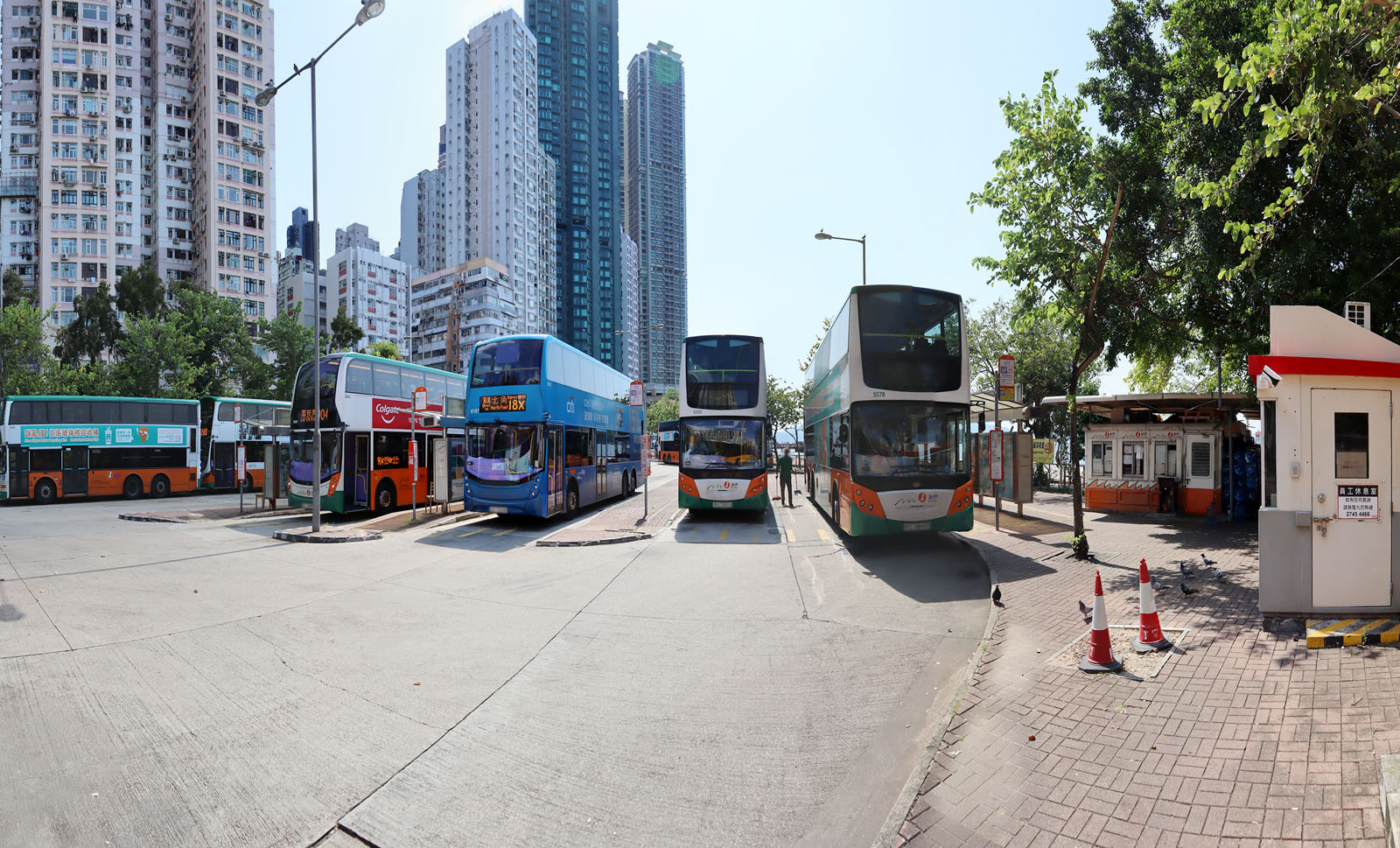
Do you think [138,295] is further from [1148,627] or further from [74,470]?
[1148,627]

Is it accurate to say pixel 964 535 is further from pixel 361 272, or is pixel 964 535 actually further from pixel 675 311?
pixel 675 311

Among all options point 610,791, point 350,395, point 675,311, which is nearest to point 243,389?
point 350,395

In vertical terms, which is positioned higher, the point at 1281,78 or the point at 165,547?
the point at 1281,78

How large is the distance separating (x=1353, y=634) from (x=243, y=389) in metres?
45.4

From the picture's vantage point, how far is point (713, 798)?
11.5 feet

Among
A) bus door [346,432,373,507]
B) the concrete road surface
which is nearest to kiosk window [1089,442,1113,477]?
the concrete road surface

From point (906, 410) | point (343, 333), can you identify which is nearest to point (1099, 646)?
point (906, 410)

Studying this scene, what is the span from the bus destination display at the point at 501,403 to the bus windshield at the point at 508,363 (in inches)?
12.4

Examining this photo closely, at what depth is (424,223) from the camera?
134m

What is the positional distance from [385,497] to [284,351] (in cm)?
2602

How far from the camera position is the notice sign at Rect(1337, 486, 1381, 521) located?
6.02m

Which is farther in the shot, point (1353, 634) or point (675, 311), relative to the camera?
point (675, 311)

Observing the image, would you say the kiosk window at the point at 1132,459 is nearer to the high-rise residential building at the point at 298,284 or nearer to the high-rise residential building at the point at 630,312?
the high-rise residential building at the point at 298,284

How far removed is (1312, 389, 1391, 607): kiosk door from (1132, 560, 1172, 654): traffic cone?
1722 millimetres
